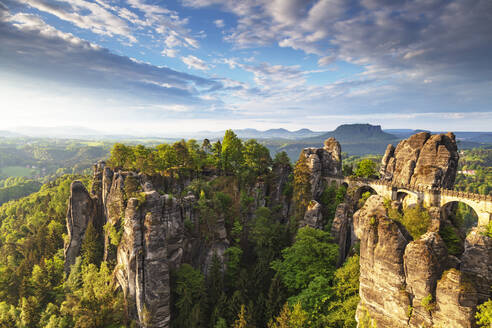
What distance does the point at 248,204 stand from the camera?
4972 centimetres

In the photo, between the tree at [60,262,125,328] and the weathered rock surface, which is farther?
the tree at [60,262,125,328]

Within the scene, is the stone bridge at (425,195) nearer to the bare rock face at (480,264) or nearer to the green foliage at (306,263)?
the green foliage at (306,263)

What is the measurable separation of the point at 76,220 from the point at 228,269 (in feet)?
98.7

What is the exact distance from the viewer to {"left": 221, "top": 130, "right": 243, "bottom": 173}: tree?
52.6 m

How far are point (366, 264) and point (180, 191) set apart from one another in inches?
1466

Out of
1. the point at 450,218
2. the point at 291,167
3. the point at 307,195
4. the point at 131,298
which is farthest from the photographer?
the point at 291,167

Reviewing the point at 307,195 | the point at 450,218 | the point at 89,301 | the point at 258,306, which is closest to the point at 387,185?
the point at 450,218

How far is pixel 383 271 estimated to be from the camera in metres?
20.5

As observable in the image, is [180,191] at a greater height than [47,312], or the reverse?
[180,191]

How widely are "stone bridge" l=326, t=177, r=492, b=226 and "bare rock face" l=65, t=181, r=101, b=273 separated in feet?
183

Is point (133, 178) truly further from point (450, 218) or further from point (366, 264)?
point (450, 218)

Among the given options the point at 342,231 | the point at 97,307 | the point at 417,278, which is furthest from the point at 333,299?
the point at 97,307

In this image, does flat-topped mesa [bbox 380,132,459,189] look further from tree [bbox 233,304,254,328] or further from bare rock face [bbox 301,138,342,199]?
tree [bbox 233,304,254,328]

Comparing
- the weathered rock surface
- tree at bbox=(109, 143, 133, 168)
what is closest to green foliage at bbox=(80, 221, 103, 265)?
tree at bbox=(109, 143, 133, 168)
